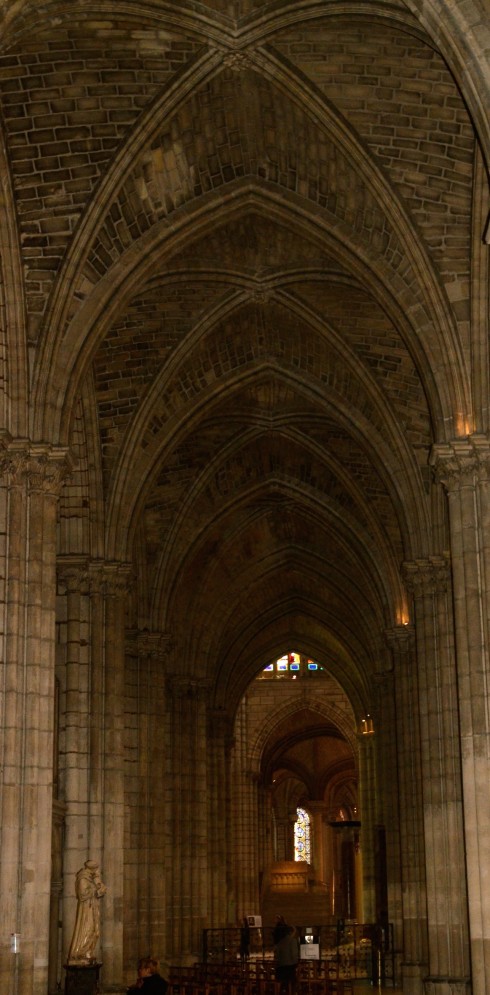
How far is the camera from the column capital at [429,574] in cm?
2452

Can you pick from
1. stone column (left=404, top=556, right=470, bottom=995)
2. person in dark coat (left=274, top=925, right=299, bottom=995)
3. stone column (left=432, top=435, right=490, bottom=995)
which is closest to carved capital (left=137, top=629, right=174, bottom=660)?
stone column (left=404, top=556, right=470, bottom=995)

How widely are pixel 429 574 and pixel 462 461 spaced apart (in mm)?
5873

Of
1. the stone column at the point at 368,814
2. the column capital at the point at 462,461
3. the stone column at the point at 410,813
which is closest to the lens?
the column capital at the point at 462,461

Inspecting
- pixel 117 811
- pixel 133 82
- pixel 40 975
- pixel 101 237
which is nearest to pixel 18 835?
pixel 40 975

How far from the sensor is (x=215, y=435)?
30938 millimetres

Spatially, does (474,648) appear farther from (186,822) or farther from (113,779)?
(186,822)

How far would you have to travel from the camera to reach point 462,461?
19156 millimetres

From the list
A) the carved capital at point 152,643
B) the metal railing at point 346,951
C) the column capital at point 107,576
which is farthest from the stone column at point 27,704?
the metal railing at point 346,951

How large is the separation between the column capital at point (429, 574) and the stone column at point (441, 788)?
0.06 feet

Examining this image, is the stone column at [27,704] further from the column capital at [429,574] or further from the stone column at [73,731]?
the column capital at [429,574]

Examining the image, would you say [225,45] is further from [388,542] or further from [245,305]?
[388,542]

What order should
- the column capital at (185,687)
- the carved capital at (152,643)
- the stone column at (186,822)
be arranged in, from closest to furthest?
the carved capital at (152,643), the stone column at (186,822), the column capital at (185,687)

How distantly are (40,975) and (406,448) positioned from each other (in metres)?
11.7

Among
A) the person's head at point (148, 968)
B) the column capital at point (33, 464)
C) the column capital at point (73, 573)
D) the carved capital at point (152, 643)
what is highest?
the column capital at point (33, 464)
